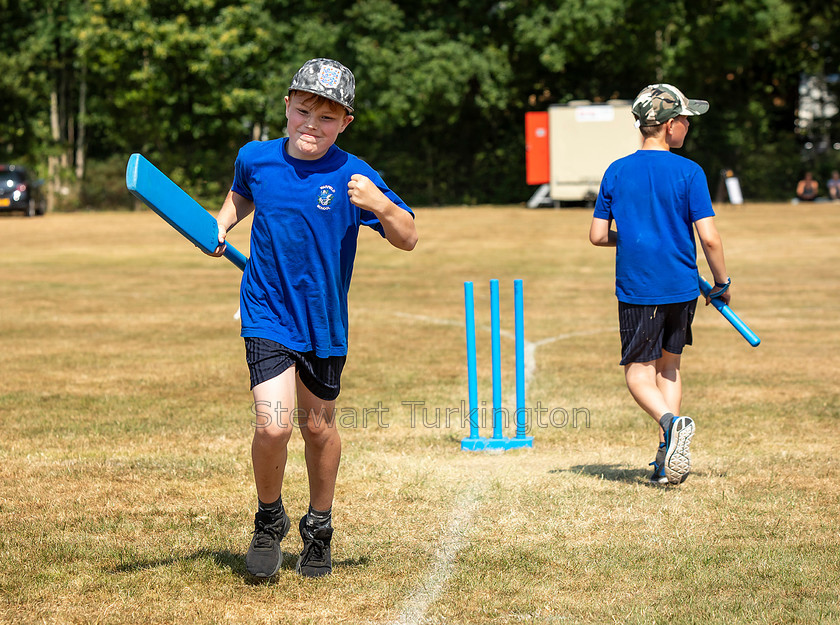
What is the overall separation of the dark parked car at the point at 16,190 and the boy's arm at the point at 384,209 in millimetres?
37161

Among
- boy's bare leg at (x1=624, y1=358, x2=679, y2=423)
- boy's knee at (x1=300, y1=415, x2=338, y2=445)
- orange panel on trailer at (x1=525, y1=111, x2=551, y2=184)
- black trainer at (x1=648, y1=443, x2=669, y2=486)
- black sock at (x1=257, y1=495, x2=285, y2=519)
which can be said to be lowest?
black trainer at (x1=648, y1=443, x2=669, y2=486)

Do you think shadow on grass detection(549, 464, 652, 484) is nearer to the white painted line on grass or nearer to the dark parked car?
the white painted line on grass

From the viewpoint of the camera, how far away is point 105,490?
6.41 meters

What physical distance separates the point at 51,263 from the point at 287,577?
21.9 meters

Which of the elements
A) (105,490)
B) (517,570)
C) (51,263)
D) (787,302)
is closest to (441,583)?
(517,570)

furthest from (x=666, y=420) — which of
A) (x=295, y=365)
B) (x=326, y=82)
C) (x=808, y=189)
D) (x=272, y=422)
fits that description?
(x=808, y=189)

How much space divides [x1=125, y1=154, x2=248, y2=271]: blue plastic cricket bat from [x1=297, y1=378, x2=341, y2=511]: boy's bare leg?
0.78 m

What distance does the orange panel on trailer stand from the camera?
4112 cm

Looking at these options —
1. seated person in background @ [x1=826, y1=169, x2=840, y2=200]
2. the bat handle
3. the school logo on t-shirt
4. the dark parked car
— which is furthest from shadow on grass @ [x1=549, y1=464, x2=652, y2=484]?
seated person in background @ [x1=826, y1=169, x2=840, y2=200]

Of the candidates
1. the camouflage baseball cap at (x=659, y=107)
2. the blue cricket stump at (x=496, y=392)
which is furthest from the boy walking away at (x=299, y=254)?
the blue cricket stump at (x=496, y=392)

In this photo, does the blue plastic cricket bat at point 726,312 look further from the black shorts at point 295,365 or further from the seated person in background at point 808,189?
the seated person in background at point 808,189

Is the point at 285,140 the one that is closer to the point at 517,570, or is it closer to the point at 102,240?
the point at 517,570

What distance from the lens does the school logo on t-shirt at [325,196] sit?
4.54m

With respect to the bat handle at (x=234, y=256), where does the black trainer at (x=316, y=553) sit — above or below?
below
